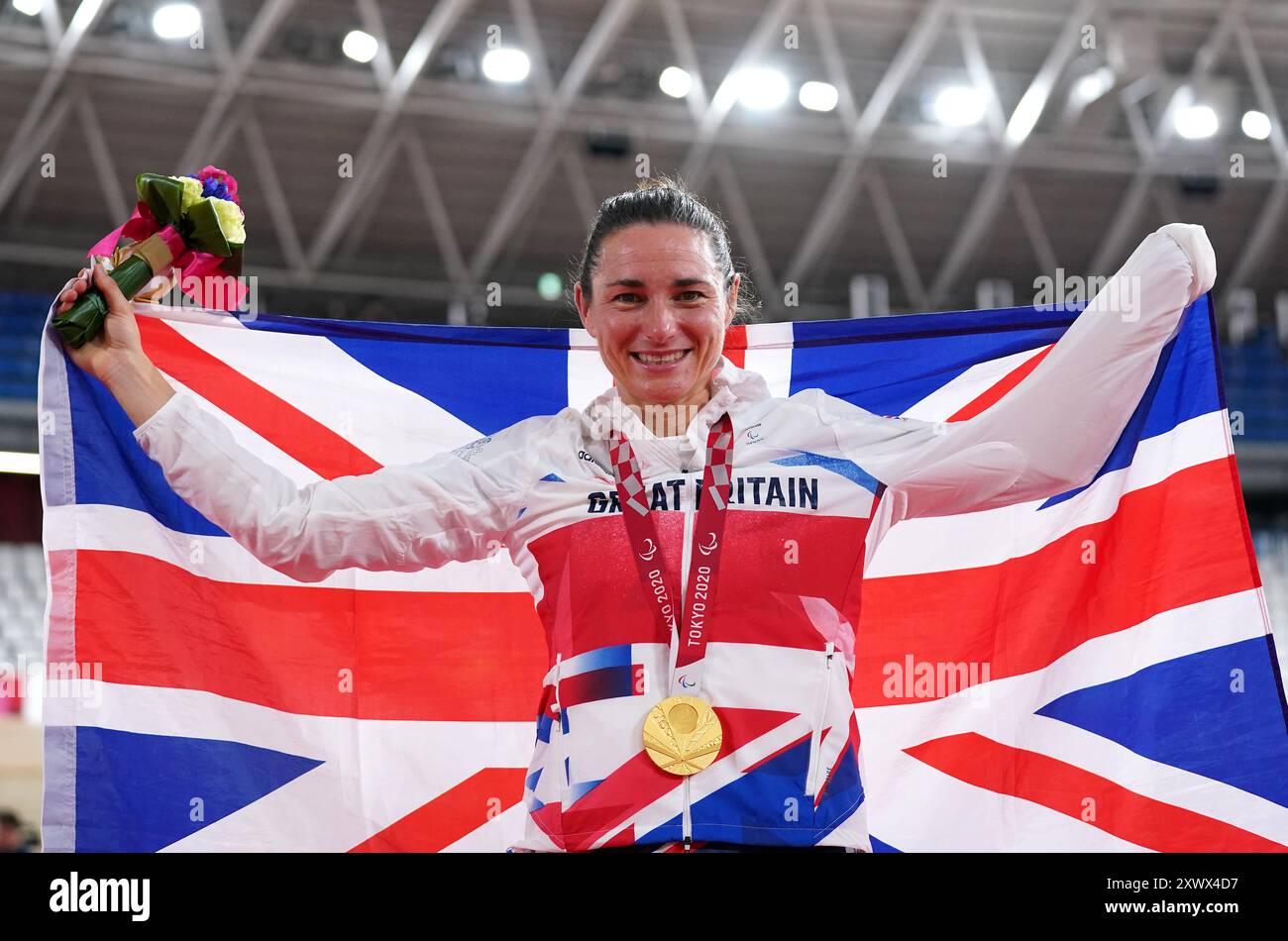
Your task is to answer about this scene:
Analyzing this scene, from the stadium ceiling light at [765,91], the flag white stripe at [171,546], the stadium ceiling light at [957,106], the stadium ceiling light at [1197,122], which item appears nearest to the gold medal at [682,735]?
the flag white stripe at [171,546]

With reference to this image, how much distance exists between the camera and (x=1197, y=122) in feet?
39.9

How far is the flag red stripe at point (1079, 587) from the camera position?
9.89ft

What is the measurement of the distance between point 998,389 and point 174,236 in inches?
72.2

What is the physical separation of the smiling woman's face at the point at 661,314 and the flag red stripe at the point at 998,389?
3.29ft

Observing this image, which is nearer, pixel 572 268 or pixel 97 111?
pixel 572 268

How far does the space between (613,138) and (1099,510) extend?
918cm

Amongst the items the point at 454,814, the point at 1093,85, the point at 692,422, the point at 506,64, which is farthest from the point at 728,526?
the point at 1093,85

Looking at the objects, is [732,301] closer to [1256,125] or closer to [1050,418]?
[1050,418]

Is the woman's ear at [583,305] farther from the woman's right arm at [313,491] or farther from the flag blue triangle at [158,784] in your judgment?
the flag blue triangle at [158,784]

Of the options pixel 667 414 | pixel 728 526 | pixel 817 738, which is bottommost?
pixel 817 738
